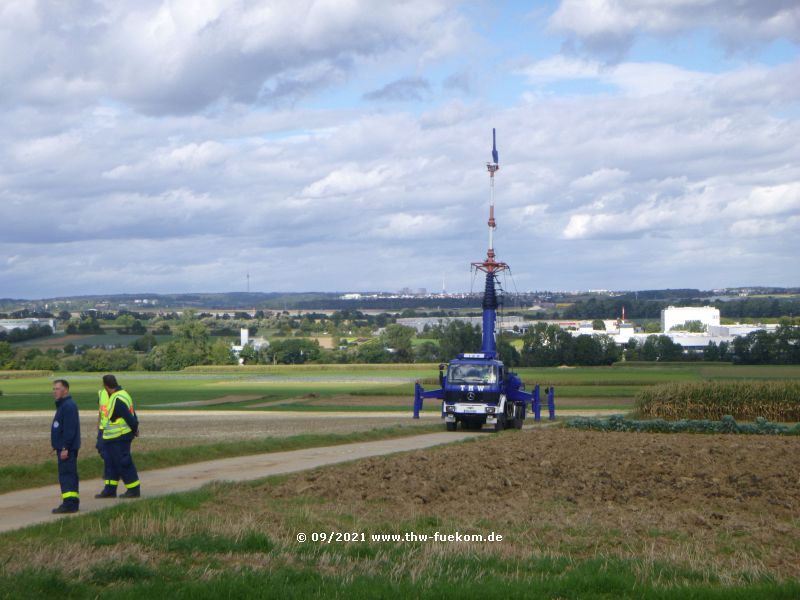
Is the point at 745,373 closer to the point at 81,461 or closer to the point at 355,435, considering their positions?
the point at 355,435

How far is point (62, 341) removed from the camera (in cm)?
14938

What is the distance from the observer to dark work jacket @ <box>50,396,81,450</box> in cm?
1487

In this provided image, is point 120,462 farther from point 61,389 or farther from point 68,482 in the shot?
point 61,389

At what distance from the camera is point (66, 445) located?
48.8 feet

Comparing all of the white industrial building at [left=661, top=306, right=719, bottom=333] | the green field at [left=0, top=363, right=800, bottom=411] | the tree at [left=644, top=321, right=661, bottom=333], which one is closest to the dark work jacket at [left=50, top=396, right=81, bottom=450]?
the green field at [left=0, top=363, right=800, bottom=411]

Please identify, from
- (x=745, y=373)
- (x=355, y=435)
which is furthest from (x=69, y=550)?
(x=745, y=373)

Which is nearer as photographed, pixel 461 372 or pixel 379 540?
pixel 379 540

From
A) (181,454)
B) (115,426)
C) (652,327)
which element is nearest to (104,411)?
(115,426)

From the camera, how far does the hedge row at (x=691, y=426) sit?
31052mm

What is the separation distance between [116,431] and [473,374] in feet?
71.0

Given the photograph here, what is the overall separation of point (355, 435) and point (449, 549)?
752 inches

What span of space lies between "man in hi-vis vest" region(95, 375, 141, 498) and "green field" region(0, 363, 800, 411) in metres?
41.0

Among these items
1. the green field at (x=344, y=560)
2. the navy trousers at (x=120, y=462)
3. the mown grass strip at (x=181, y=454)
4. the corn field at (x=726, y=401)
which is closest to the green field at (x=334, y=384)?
the corn field at (x=726, y=401)

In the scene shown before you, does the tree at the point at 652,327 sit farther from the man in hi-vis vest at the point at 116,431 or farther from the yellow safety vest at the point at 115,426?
the yellow safety vest at the point at 115,426
